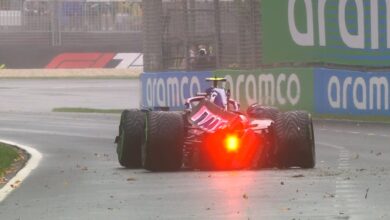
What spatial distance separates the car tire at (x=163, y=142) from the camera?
46.1ft

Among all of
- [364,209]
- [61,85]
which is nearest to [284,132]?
[364,209]

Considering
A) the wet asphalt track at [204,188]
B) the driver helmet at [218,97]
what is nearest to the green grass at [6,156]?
the wet asphalt track at [204,188]

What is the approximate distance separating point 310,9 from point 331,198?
58.8 ft

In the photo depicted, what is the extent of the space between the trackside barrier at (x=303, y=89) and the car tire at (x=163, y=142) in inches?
497

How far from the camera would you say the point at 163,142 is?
1405 cm

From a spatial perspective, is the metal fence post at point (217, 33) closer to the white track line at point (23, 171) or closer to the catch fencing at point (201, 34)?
the catch fencing at point (201, 34)

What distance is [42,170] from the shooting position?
51.2 feet

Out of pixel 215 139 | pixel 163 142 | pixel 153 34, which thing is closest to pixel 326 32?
pixel 153 34

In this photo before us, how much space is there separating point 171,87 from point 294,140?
18.0 m

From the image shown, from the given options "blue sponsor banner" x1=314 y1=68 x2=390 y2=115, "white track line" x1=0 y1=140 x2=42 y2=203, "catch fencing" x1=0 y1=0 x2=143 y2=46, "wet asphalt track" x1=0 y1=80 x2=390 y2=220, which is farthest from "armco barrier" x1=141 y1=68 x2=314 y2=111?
"catch fencing" x1=0 y1=0 x2=143 y2=46

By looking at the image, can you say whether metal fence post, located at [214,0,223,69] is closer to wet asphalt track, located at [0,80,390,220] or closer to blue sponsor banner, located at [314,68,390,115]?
blue sponsor banner, located at [314,68,390,115]

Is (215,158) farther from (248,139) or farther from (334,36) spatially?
(334,36)

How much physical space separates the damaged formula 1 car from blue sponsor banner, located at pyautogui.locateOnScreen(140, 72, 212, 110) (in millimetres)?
15678

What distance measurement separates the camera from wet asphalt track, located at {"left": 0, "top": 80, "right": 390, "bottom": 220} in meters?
10.3
